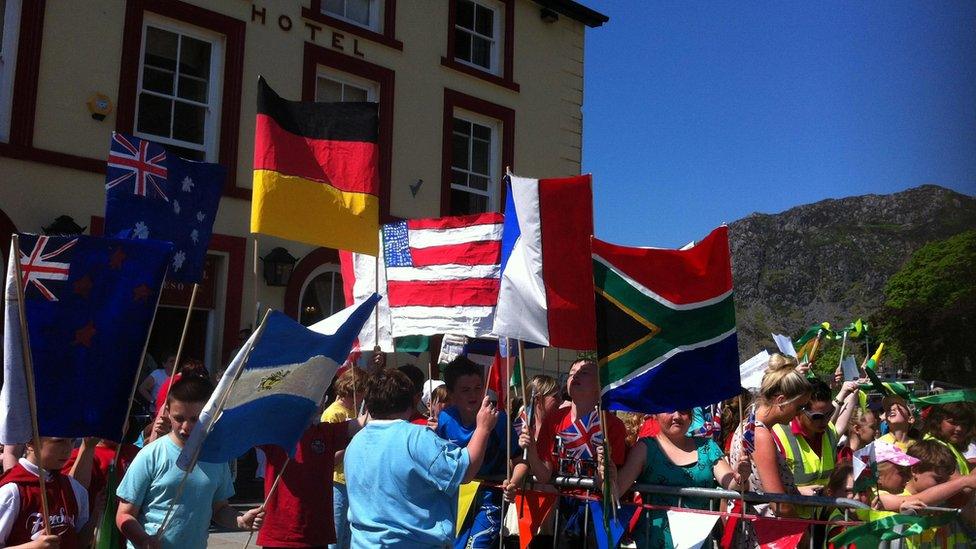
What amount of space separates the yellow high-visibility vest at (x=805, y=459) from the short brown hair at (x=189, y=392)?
9.78 ft

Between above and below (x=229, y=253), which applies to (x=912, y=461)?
below

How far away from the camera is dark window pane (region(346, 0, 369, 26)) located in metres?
14.2

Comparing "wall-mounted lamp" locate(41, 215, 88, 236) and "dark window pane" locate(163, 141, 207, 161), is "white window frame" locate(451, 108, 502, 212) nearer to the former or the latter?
"dark window pane" locate(163, 141, 207, 161)

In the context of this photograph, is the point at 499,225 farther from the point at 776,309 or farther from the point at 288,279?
the point at 776,309

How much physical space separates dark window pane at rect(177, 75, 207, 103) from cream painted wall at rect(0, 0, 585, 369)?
556 mm

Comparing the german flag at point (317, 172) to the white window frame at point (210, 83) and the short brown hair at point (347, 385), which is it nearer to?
the short brown hair at point (347, 385)

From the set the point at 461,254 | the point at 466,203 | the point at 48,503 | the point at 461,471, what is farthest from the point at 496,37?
the point at 48,503

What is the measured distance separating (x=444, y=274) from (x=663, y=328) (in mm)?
2422

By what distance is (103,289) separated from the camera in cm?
403

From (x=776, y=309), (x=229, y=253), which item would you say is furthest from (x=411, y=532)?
(x=776, y=309)

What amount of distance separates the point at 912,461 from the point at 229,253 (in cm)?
948

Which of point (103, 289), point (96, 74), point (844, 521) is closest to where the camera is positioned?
point (103, 289)

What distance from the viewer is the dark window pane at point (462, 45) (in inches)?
616

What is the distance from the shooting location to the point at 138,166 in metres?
5.75
